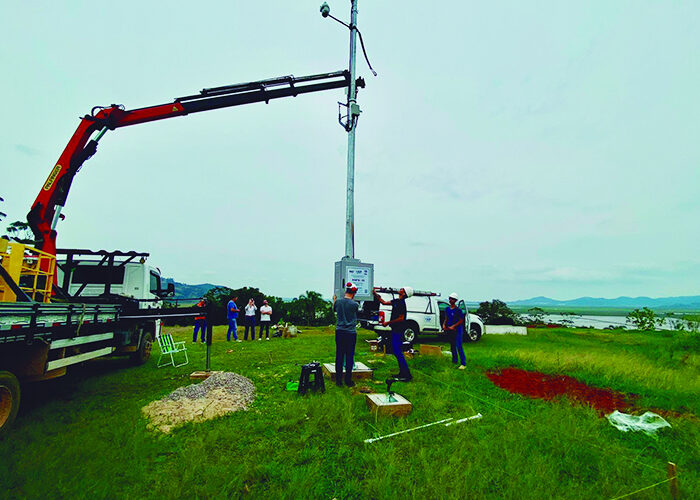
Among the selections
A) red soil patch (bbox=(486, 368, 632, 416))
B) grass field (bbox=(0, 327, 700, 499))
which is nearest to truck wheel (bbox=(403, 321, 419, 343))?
red soil patch (bbox=(486, 368, 632, 416))

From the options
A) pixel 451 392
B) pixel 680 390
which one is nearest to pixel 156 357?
pixel 451 392

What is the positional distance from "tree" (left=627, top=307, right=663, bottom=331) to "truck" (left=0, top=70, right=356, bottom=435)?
23.7 meters

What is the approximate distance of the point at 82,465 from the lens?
362 cm

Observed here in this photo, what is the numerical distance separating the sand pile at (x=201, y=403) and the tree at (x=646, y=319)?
2505 cm

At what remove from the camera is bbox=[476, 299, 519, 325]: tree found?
27.7 meters

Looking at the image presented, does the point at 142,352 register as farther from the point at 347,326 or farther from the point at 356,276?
the point at 356,276

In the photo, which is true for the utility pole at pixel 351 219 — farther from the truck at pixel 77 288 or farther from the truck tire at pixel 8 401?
the truck tire at pixel 8 401

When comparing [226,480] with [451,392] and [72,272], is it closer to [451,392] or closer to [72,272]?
[451,392]

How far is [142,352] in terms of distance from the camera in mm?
9188

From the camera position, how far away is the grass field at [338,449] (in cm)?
326

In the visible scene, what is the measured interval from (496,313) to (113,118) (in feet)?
99.3

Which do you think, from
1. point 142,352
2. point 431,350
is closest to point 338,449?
point 431,350

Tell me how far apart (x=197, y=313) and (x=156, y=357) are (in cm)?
461

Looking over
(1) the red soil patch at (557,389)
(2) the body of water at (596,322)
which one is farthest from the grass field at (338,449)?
(2) the body of water at (596,322)
